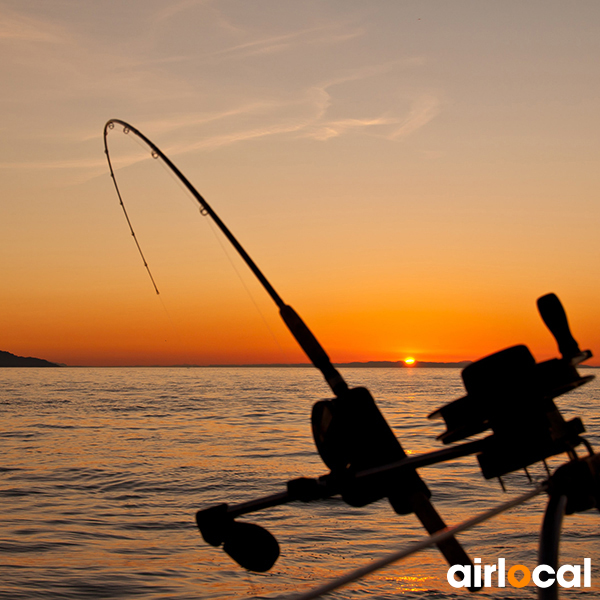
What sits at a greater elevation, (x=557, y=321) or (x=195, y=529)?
(x=557, y=321)

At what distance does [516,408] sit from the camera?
2.05 meters

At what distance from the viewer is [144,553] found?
31.0 ft

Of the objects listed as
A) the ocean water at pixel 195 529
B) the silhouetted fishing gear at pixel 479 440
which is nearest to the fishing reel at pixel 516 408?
the silhouetted fishing gear at pixel 479 440

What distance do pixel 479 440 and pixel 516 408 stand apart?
152mm

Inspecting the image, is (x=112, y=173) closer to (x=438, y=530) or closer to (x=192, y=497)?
(x=438, y=530)

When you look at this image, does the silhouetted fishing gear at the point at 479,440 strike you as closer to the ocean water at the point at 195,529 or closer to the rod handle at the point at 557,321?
the rod handle at the point at 557,321

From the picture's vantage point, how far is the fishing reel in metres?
2.02

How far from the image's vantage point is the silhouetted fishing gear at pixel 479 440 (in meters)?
1.99

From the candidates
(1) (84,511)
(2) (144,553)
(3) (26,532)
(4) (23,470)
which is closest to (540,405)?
(2) (144,553)

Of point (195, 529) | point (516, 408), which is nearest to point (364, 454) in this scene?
point (516, 408)

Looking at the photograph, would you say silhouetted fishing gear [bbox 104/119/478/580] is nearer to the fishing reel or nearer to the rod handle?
the fishing reel

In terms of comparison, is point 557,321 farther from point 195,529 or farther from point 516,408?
point 195,529

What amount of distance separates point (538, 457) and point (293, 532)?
30.7ft

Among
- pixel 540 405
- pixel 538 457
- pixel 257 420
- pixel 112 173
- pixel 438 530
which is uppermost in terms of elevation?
pixel 112 173
